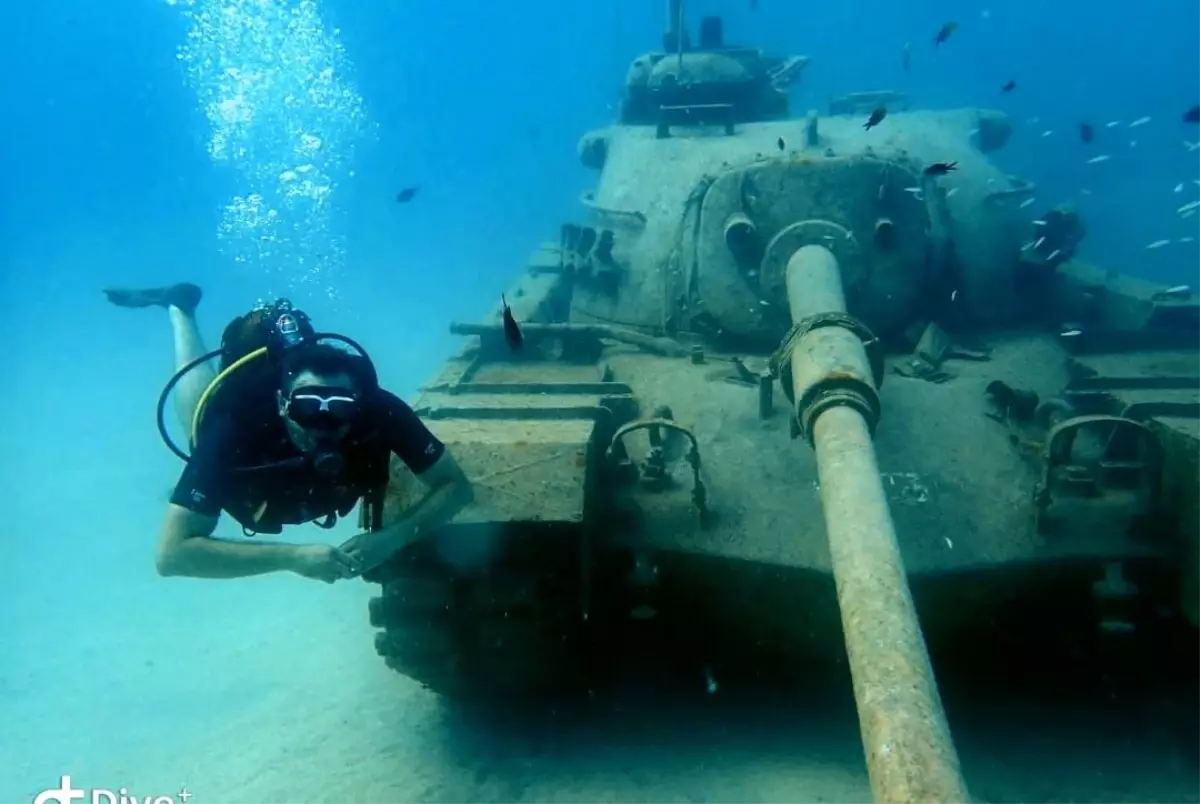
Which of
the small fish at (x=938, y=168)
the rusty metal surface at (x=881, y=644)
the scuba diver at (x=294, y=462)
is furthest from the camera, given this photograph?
the small fish at (x=938, y=168)

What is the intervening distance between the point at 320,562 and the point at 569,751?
1.92 meters

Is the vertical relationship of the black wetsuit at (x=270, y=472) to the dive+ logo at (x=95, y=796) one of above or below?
above

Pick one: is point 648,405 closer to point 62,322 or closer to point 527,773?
point 527,773

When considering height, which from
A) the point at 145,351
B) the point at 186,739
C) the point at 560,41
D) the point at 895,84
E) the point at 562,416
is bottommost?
the point at 186,739

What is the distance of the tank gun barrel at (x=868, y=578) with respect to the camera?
88.3 inches

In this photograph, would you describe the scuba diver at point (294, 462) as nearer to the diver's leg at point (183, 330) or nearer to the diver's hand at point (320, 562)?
the diver's hand at point (320, 562)

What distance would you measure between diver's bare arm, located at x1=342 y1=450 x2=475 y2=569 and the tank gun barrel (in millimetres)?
1521

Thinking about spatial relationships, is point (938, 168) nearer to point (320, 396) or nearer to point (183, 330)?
point (320, 396)

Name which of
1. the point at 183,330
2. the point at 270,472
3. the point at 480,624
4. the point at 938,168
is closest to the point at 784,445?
the point at 480,624

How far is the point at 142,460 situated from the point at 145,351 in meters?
13.1

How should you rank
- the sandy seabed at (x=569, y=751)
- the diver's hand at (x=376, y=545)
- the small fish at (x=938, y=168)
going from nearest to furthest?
the diver's hand at (x=376, y=545) < the sandy seabed at (x=569, y=751) < the small fish at (x=938, y=168)

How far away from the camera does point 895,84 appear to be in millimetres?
57219

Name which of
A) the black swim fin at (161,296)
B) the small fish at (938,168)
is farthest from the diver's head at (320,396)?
the black swim fin at (161,296)

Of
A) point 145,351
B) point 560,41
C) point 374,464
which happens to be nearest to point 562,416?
point 374,464
